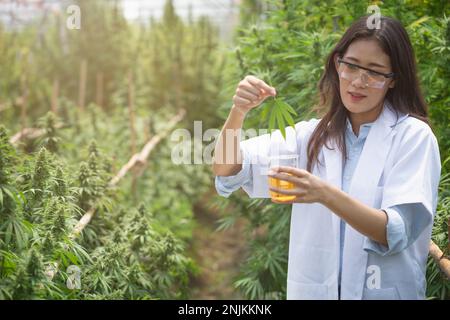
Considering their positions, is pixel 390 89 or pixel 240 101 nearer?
pixel 240 101

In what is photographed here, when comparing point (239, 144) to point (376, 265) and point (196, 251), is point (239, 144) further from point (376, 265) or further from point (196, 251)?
point (196, 251)

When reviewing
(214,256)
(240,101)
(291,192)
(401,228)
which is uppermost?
(240,101)

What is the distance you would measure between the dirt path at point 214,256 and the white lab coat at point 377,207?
3.02 m

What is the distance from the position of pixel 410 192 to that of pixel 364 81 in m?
0.41

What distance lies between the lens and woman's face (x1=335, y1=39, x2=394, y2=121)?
193 cm

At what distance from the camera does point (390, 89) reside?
6.65 feet

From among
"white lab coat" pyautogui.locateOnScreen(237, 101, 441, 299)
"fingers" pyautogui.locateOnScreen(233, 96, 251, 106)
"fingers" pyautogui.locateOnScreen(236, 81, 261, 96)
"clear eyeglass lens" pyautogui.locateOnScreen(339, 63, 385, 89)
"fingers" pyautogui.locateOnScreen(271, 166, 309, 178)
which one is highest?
"clear eyeglass lens" pyautogui.locateOnScreen(339, 63, 385, 89)

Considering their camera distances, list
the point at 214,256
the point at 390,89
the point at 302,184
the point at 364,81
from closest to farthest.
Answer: the point at 302,184, the point at 364,81, the point at 390,89, the point at 214,256

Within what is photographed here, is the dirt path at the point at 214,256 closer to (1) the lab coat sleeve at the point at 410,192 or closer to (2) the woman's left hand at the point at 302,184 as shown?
(1) the lab coat sleeve at the point at 410,192

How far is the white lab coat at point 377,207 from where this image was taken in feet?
5.92

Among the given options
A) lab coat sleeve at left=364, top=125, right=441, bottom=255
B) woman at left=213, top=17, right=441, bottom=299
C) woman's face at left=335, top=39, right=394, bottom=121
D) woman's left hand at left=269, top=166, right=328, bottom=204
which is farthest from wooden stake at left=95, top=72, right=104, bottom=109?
woman's left hand at left=269, top=166, right=328, bottom=204

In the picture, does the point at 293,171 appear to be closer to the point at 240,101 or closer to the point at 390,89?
the point at 240,101

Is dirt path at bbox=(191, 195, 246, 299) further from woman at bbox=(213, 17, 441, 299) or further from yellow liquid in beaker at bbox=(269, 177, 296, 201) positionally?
yellow liquid in beaker at bbox=(269, 177, 296, 201)

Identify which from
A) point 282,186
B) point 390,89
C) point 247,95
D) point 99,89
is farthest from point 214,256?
point 282,186
